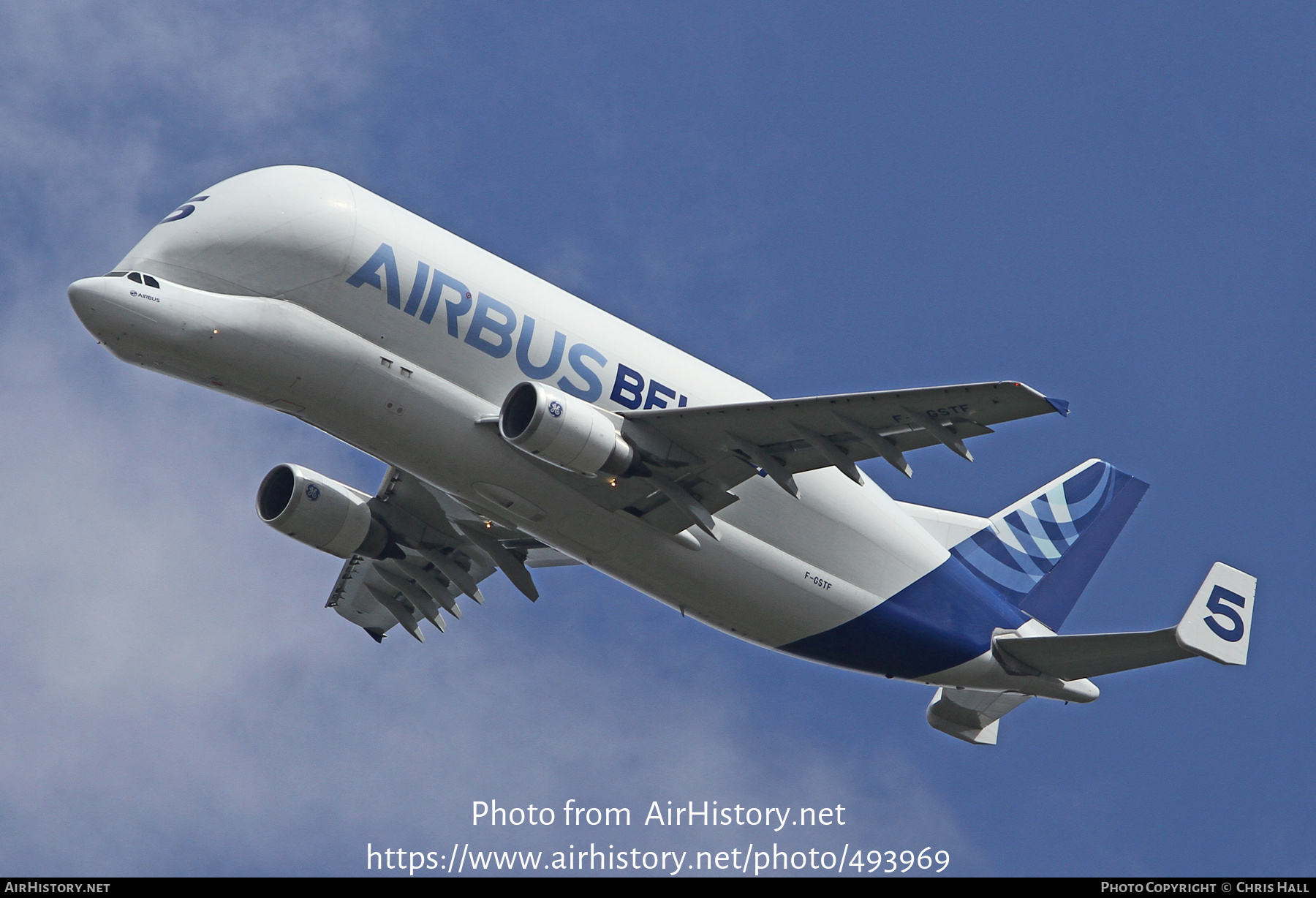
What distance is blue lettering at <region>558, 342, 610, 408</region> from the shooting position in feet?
97.6

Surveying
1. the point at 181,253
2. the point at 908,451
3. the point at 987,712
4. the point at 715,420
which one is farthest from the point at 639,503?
the point at 987,712

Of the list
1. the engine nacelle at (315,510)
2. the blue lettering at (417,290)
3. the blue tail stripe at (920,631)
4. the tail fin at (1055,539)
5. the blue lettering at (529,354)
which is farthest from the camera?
the tail fin at (1055,539)

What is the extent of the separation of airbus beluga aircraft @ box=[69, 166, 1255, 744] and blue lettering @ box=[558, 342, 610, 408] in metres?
0.04

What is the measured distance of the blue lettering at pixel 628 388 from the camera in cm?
3018

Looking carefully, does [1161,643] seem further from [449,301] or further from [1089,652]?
[449,301]

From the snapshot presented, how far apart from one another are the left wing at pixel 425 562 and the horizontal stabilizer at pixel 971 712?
9904 mm

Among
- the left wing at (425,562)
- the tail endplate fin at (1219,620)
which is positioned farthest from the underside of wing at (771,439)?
the tail endplate fin at (1219,620)

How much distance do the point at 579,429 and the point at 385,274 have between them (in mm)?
4693

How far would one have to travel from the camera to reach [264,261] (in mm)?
28219

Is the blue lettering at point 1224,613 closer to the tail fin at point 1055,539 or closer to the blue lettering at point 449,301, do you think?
the tail fin at point 1055,539

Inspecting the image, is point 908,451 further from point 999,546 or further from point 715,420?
point 999,546

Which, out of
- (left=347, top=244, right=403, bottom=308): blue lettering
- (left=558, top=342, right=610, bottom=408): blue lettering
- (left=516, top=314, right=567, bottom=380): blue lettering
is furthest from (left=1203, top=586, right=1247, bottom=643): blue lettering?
(left=347, top=244, right=403, bottom=308): blue lettering

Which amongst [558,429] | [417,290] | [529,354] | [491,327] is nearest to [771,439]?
[558,429]

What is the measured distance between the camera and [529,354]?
29375mm
